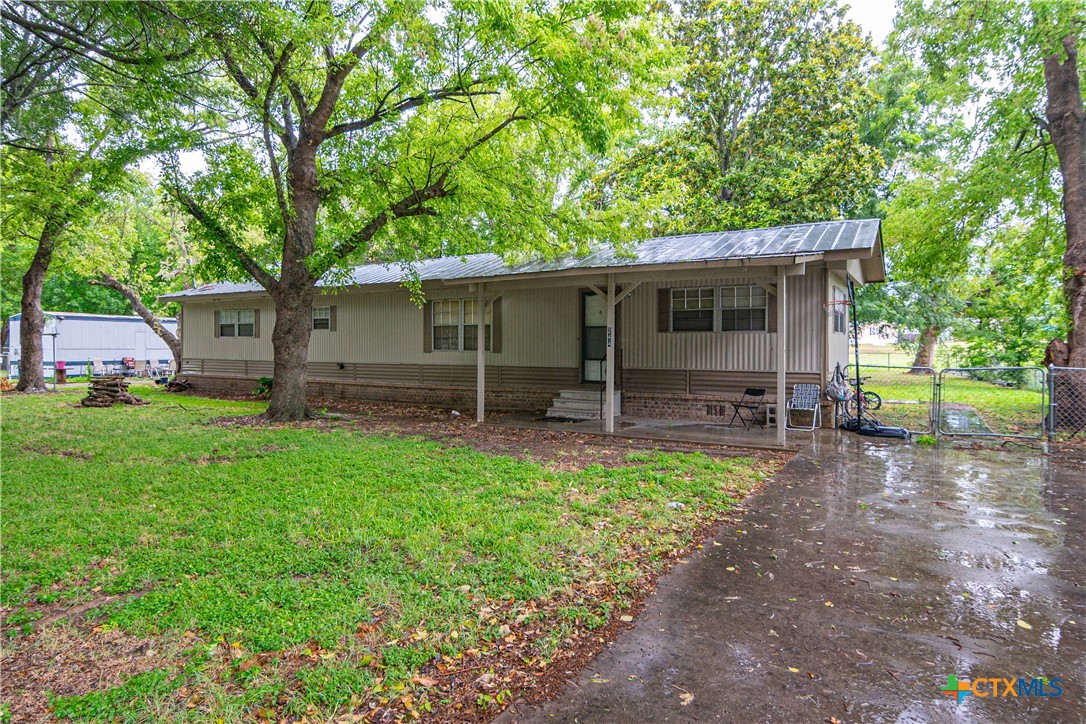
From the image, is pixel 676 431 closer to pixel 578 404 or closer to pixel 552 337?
pixel 578 404

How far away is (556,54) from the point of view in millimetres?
7746

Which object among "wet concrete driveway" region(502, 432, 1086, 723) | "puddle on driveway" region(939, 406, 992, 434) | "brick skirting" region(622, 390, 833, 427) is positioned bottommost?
"wet concrete driveway" region(502, 432, 1086, 723)

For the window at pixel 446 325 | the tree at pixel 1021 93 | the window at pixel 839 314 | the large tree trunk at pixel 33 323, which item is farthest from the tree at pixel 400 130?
the large tree trunk at pixel 33 323

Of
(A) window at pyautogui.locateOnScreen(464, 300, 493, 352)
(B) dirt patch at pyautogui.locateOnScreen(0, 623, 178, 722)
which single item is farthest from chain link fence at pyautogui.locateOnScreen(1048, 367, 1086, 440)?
(B) dirt patch at pyautogui.locateOnScreen(0, 623, 178, 722)

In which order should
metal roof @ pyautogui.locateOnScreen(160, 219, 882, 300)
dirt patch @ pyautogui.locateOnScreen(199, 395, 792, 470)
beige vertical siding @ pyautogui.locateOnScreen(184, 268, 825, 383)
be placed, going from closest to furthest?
dirt patch @ pyautogui.locateOnScreen(199, 395, 792, 470)
metal roof @ pyautogui.locateOnScreen(160, 219, 882, 300)
beige vertical siding @ pyautogui.locateOnScreen(184, 268, 825, 383)

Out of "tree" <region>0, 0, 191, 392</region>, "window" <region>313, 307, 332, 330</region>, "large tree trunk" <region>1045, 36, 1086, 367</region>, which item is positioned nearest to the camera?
"tree" <region>0, 0, 191, 392</region>

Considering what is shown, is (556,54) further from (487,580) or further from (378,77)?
(487,580)

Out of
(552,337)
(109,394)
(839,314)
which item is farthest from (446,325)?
(839,314)

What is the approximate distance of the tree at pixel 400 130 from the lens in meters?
7.96

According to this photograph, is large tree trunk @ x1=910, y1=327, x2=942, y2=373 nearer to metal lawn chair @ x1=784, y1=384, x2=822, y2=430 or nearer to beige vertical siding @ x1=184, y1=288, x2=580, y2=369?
metal lawn chair @ x1=784, y1=384, x2=822, y2=430

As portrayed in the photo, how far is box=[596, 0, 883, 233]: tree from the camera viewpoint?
53.7 feet

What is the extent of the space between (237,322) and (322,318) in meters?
3.97

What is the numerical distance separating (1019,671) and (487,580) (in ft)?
9.06

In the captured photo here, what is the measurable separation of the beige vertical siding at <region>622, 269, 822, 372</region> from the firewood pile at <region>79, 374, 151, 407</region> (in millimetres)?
11999
